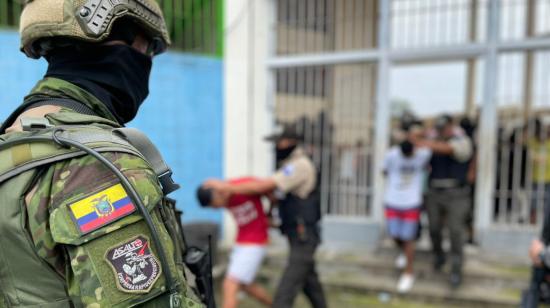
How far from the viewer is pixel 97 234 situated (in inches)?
34.2

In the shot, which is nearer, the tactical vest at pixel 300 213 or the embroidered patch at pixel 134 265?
the embroidered patch at pixel 134 265

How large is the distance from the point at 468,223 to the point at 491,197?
1.21ft

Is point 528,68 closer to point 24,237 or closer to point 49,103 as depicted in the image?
point 49,103

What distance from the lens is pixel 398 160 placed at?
4.59 m

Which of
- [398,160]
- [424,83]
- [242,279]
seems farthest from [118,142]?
[424,83]

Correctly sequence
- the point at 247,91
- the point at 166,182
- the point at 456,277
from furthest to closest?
the point at 247,91 < the point at 456,277 < the point at 166,182

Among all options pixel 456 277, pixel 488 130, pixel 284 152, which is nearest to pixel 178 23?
pixel 284 152

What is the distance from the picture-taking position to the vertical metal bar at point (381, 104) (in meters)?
5.09

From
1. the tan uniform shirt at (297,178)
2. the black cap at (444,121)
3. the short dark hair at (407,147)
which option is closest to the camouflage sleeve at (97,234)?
the tan uniform shirt at (297,178)

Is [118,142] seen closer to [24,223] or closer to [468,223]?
[24,223]

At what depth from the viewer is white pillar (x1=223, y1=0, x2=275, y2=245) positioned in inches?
216

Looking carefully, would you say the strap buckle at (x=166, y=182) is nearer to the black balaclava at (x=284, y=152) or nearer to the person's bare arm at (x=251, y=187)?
the person's bare arm at (x=251, y=187)

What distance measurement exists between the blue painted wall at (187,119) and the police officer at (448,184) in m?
2.42

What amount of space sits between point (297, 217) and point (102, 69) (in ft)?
7.86
